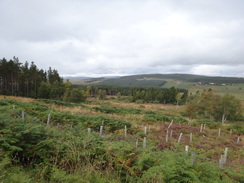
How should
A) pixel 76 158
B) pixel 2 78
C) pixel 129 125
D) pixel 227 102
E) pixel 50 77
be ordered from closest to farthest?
1. pixel 76 158
2. pixel 129 125
3. pixel 227 102
4. pixel 2 78
5. pixel 50 77

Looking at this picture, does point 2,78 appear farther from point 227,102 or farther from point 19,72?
point 227,102

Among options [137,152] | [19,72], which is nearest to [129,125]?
[137,152]

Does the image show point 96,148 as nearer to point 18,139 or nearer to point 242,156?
point 18,139

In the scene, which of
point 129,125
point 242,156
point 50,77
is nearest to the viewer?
point 242,156

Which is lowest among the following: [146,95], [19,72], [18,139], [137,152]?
[146,95]

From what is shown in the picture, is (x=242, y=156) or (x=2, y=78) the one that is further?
(x=2, y=78)

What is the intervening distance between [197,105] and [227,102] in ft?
26.3

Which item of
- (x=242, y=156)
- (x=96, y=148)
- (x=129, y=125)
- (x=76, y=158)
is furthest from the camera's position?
(x=129, y=125)

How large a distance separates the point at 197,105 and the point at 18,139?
4135 cm

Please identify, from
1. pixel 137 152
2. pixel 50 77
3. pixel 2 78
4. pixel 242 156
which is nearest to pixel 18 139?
pixel 137 152

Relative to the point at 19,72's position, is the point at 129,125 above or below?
below

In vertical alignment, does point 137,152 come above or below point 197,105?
above

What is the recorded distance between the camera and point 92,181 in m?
2.94

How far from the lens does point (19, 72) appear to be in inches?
1860
